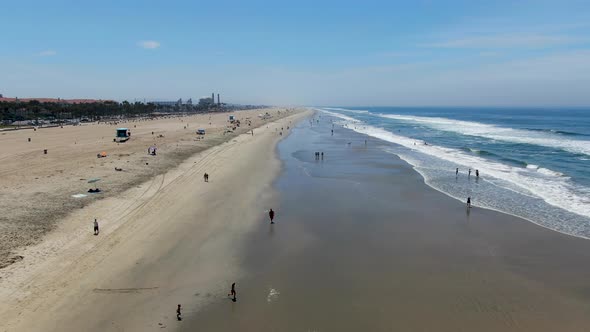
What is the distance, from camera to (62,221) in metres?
19.4

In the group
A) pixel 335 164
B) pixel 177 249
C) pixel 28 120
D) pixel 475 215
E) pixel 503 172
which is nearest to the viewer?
pixel 177 249

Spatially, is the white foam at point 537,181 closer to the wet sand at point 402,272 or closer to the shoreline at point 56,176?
the wet sand at point 402,272

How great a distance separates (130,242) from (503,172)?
33.8 meters

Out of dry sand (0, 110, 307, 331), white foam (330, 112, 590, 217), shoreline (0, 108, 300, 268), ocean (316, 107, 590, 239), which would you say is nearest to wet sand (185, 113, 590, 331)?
dry sand (0, 110, 307, 331)

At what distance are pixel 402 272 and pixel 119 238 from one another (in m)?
13.3

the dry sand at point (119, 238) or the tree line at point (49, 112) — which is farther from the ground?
the tree line at point (49, 112)

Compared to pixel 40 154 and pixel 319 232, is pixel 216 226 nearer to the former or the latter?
pixel 319 232

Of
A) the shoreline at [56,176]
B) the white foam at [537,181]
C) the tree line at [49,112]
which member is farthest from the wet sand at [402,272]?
the tree line at [49,112]

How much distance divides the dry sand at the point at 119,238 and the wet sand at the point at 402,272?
69.8 inches

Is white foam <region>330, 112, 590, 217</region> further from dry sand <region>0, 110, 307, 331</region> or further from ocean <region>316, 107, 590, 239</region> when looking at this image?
dry sand <region>0, 110, 307, 331</region>

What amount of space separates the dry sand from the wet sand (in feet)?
5.81

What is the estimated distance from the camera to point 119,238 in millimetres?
17922

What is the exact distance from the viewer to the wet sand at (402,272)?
39.3ft

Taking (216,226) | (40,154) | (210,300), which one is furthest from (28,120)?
(210,300)
